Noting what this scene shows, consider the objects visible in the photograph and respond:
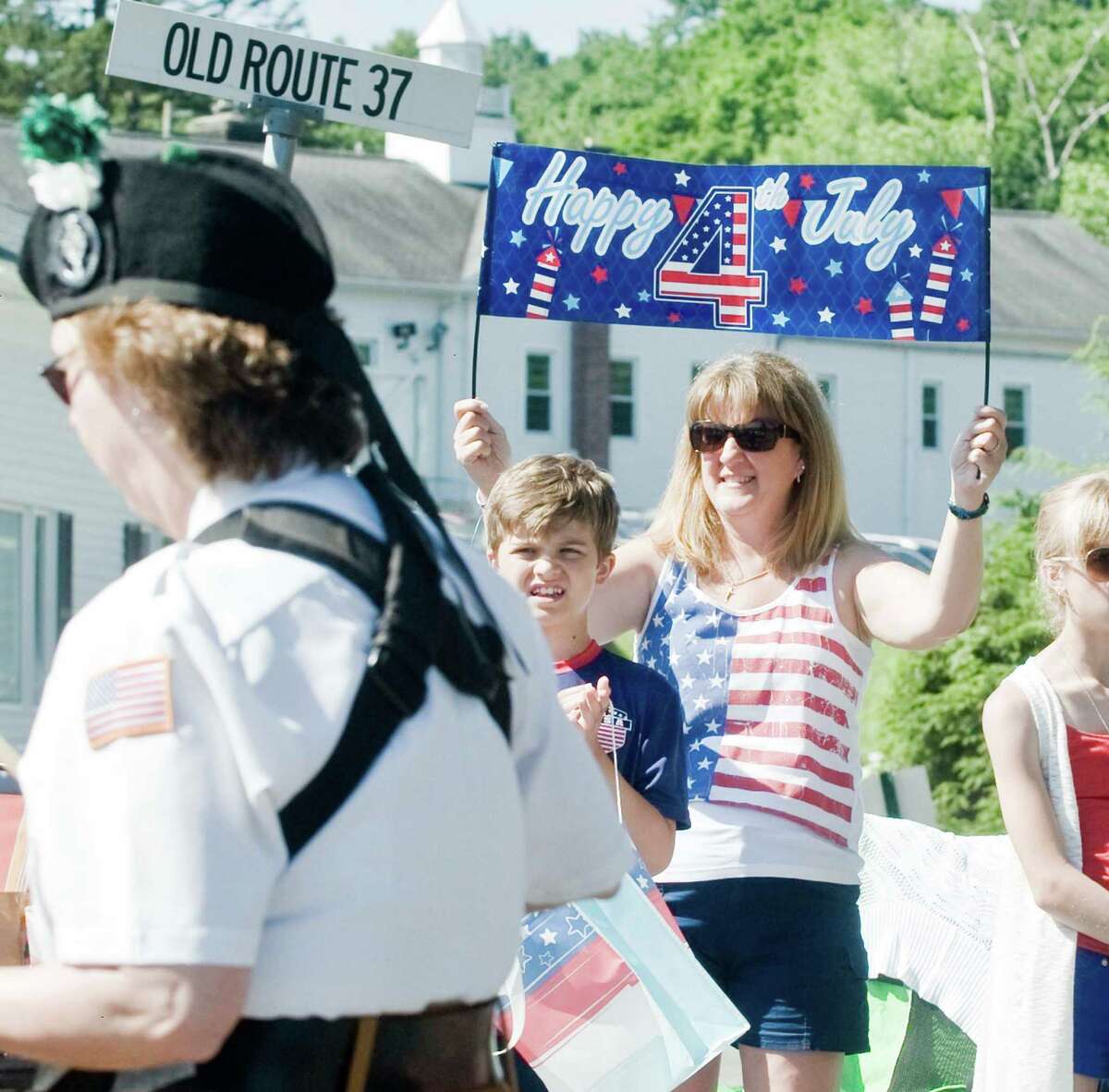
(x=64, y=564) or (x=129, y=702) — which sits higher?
(x=129, y=702)

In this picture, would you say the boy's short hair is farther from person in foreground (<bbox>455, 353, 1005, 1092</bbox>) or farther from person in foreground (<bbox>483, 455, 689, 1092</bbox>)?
person in foreground (<bbox>455, 353, 1005, 1092</bbox>)

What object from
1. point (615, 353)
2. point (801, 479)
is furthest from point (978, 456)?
point (615, 353)

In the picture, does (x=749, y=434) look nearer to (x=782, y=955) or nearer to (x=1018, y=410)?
(x=782, y=955)

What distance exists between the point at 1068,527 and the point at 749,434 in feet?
2.15

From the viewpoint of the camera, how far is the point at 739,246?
4.71 m

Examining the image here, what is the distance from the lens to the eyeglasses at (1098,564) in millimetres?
3891

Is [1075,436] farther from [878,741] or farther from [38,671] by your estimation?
[878,741]

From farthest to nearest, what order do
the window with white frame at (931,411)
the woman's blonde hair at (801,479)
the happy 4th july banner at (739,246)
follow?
the window with white frame at (931,411) → the happy 4th july banner at (739,246) → the woman's blonde hair at (801,479)

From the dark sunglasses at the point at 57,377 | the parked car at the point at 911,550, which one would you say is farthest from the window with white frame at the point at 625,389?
the dark sunglasses at the point at 57,377

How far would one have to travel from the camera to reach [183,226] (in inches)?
72.8

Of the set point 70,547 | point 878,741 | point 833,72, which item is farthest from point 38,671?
point 833,72

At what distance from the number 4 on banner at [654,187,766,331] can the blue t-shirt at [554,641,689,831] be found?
49.2 inches

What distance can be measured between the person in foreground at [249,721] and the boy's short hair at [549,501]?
69.2 inches

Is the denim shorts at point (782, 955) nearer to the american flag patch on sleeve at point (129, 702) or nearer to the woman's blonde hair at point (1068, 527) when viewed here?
the woman's blonde hair at point (1068, 527)
